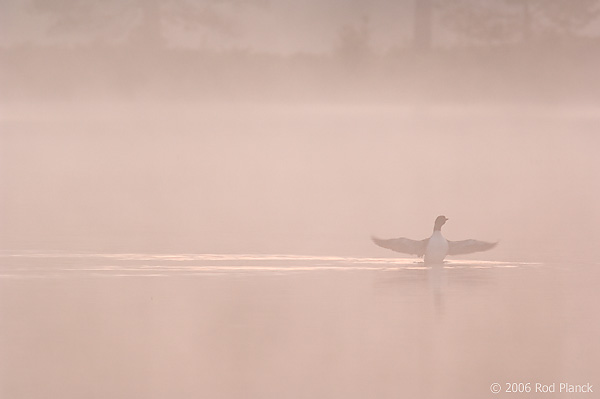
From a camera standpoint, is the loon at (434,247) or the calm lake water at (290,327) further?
the loon at (434,247)

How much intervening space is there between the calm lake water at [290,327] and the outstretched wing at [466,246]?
63 mm

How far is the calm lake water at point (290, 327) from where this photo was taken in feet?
9.66

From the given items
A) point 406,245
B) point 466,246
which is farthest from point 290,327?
point 466,246

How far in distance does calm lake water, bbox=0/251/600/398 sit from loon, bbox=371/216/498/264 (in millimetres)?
57

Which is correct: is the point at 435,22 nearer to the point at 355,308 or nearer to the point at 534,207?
the point at 534,207

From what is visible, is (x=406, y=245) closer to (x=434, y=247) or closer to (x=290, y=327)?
(x=434, y=247)

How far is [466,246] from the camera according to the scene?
4.24m

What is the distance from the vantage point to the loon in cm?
421

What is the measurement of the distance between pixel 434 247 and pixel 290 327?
1.01m

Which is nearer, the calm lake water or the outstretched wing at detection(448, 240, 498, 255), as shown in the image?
the calm lake water

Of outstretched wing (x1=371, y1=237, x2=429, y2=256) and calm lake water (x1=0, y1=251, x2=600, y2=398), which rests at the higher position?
outstretched wing (x1=371, y1=237, x2=429, y2=256)

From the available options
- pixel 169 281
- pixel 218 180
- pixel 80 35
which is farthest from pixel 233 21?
pixel 169 281

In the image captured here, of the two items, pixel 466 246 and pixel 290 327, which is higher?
pixel 466 246

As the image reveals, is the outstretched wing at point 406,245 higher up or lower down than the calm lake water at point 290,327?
higher up
